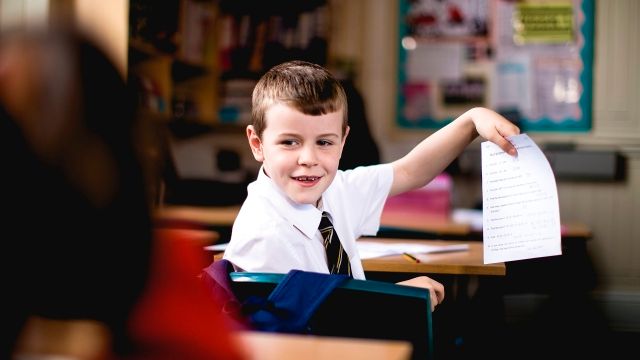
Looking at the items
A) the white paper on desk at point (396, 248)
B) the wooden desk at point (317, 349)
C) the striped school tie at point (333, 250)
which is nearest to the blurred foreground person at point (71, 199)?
the wooden desk at point (317, 349)

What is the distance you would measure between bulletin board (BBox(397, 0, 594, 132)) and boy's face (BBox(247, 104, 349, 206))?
2778 millimetres

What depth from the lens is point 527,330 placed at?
3611 mm

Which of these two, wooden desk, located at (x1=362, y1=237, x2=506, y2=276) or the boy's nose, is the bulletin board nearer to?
wooden desk, located at (x1=362, y1=237, x2=506, y2=276)

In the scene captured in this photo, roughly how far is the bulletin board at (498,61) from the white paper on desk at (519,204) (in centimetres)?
262

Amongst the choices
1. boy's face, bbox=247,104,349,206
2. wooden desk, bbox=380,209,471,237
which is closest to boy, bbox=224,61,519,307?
boy's face, bbox=247,104,349,206

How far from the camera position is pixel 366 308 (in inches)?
44.8

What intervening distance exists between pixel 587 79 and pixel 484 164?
287 cm

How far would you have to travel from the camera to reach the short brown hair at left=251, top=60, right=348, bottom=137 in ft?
4.59

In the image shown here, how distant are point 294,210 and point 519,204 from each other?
1.55 feet

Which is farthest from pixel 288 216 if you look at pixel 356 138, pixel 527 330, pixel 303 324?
pixel 527 330

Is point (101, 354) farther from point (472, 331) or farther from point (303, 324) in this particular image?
point (472, 331)

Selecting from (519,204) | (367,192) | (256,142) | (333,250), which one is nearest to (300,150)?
(256,142)

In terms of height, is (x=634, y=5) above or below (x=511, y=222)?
above

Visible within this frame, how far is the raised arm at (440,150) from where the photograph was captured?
1.58 m
